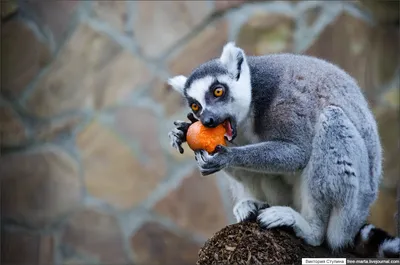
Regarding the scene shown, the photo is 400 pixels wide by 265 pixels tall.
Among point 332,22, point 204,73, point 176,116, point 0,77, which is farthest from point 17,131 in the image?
point 204,73

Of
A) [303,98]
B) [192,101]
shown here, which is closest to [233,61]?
[192,101]

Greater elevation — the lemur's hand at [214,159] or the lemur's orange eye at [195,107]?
the lemur's orange eye at [195,107]

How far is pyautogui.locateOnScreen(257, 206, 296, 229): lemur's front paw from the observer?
12.1ft

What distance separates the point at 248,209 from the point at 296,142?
0.55m

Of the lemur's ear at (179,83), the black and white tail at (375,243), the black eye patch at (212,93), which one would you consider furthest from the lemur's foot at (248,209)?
the lemur's ear at (179,83)

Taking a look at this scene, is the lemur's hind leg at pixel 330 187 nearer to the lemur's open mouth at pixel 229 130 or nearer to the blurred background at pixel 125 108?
the lemur's open mouth at pixel 229 130

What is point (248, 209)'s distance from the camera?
3.94 m

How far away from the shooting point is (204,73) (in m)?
3.82

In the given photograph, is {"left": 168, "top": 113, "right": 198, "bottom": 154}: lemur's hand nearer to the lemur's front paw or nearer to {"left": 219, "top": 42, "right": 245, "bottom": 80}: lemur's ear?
{"left": 219, "top": 42, "right": 245, "bottom": 80}: lemur's ear

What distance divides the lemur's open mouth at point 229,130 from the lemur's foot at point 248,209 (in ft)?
1.67

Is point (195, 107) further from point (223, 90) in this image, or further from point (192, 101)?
point (223, 90)

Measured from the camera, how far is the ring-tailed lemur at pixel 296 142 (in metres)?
3.66

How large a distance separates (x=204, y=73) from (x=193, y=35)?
3811 mm

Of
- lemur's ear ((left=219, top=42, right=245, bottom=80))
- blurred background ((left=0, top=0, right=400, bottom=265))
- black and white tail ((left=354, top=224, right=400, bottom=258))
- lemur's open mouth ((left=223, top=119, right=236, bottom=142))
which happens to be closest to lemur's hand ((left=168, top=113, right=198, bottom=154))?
lemur's open mouth ((left=223, top=119, right=236, bottom=142))
